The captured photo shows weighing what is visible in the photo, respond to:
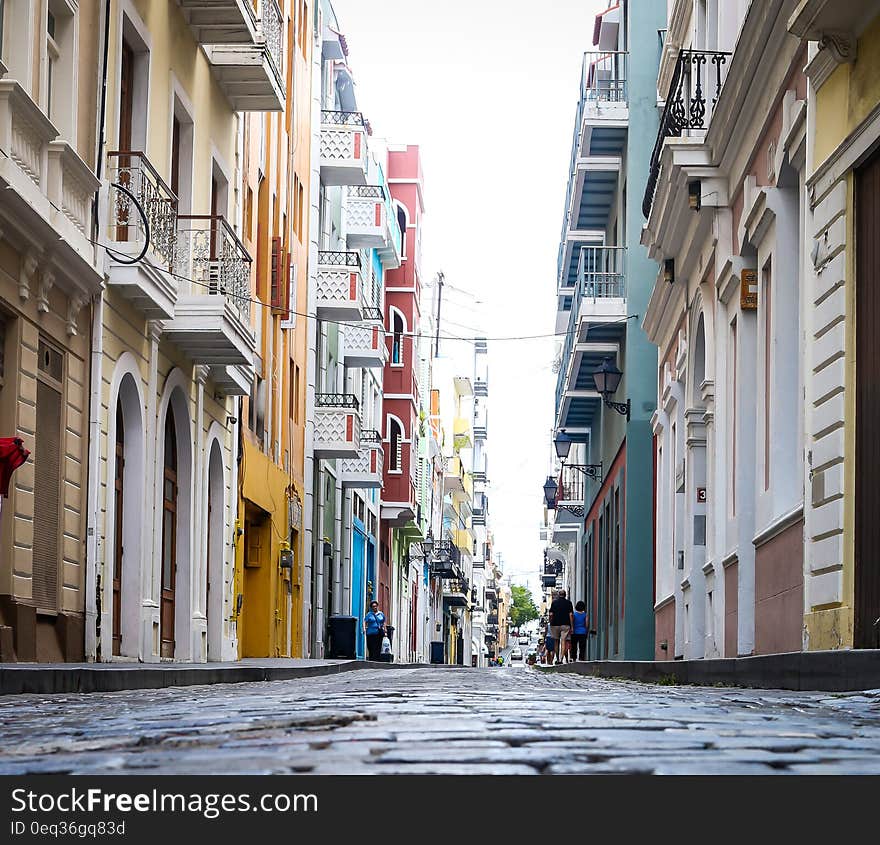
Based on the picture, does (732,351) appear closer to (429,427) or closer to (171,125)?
(171,125)

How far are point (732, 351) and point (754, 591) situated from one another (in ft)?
10.8

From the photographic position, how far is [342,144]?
35.5 meters

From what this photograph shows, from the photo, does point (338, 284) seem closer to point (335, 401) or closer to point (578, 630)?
point (335, 401)

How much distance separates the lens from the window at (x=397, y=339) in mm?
52219

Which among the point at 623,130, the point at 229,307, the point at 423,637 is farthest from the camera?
the point at 423,637

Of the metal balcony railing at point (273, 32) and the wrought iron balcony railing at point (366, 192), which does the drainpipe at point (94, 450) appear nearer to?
the metal balcony railing at point (273, 32)

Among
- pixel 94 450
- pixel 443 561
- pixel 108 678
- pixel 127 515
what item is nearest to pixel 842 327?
pixel 108 678

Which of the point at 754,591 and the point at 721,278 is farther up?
the point at 721,278

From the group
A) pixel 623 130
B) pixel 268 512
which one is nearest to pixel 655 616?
pixel 268 512

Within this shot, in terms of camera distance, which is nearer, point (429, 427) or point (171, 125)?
point (171, 125)

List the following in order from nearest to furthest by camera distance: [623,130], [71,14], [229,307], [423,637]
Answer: [71,14] < [229,307] < [623,130] < [423,637]

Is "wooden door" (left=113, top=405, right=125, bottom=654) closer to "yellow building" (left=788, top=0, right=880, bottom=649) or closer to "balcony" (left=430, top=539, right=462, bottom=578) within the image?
"yellow building" (left=788, top=0, right=880, bottom=649)

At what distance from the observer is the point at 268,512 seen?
27938 millimetres

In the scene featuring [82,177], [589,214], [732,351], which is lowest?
[732,351]
